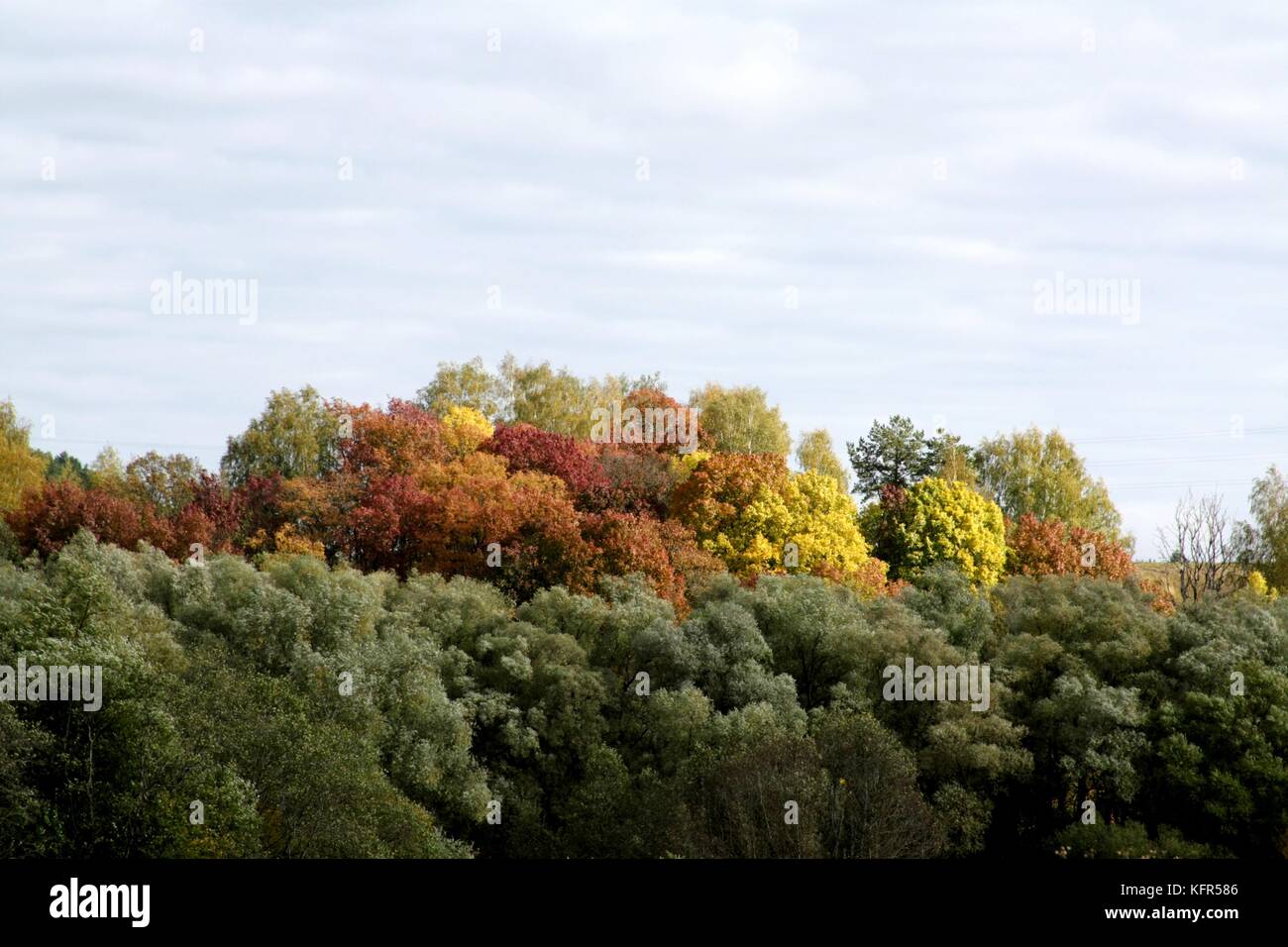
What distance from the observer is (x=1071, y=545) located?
92625 millimetres

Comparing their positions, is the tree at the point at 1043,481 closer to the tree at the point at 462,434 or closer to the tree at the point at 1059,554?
the tree at the point at 1059,554

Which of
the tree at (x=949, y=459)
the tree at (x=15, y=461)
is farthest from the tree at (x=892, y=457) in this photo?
the tree at (x=15, y=461)

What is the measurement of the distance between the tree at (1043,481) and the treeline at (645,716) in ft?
156

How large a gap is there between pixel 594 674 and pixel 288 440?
39282 millimetres

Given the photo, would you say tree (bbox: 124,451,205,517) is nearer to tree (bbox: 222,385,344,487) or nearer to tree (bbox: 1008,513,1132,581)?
tree (bbox: 222,385,344,487)

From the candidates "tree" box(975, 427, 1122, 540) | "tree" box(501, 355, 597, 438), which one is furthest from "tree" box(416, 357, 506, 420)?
"tree" box(975, 427, 1122, 540)

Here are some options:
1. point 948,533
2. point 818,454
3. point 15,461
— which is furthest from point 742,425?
point 15,461

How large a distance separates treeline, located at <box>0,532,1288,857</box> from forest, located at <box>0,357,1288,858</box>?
130 mm

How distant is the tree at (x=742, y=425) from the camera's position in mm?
112938

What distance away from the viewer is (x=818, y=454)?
122938 mm
